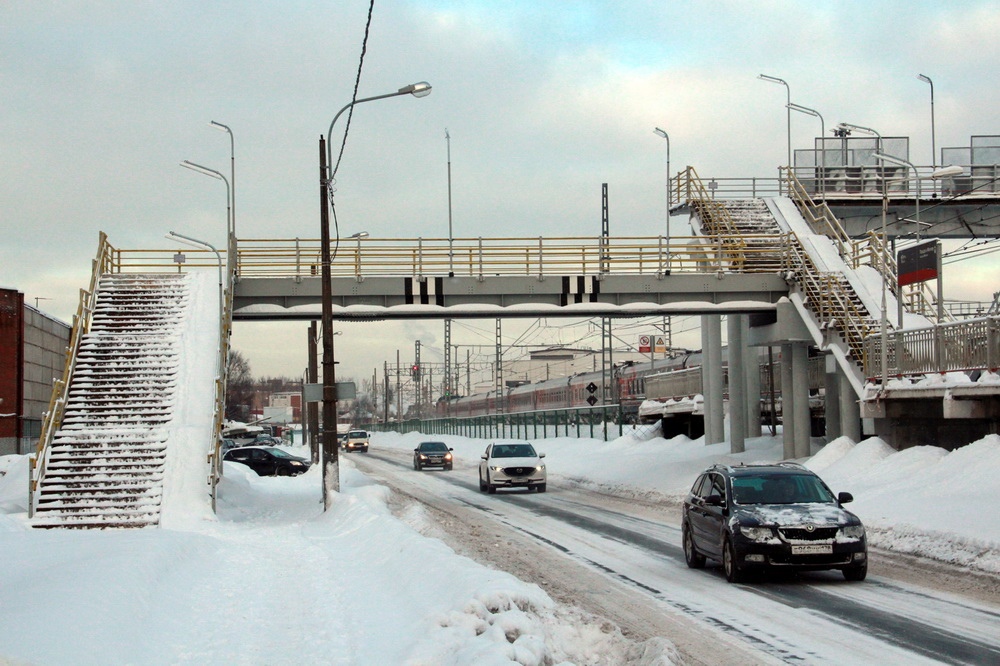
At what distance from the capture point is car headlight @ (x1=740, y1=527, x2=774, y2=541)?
524 inches

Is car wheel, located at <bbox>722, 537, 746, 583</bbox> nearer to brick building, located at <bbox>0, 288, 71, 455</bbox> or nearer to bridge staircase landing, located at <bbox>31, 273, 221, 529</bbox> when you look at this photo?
bridge staircase landing, located at <bbox>31, 273, 221, 529</bbox>

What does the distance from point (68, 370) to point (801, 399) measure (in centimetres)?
2035

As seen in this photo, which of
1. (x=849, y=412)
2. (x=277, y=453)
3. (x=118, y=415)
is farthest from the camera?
(x=277, y=453)

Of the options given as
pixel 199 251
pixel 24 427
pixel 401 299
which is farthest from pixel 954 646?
pixel 24 427

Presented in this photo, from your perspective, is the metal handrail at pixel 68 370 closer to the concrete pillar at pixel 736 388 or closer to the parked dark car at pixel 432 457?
the concrete pillar at pixel 736 388

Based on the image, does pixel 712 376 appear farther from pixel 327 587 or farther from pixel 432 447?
pixel 327 587

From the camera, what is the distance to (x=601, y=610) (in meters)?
11.3

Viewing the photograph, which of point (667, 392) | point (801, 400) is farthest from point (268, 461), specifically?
point (801, 400)

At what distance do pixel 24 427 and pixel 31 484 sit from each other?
30.3 m

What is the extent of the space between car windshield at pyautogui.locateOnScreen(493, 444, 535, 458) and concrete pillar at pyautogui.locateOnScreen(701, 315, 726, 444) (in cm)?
742

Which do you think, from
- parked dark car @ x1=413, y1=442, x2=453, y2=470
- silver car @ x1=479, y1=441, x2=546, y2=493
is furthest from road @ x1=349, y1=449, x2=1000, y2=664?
parked dark car @ x1=413, y1=442, x2=453, y2=470

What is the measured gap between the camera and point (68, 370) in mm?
25172

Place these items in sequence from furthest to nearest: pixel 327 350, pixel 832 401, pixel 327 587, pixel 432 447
→ pixel 432 447
pixel 832 401
pixel 327 350
pixel 327 587

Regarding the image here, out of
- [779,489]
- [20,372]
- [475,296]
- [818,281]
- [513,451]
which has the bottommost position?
[513,451]
